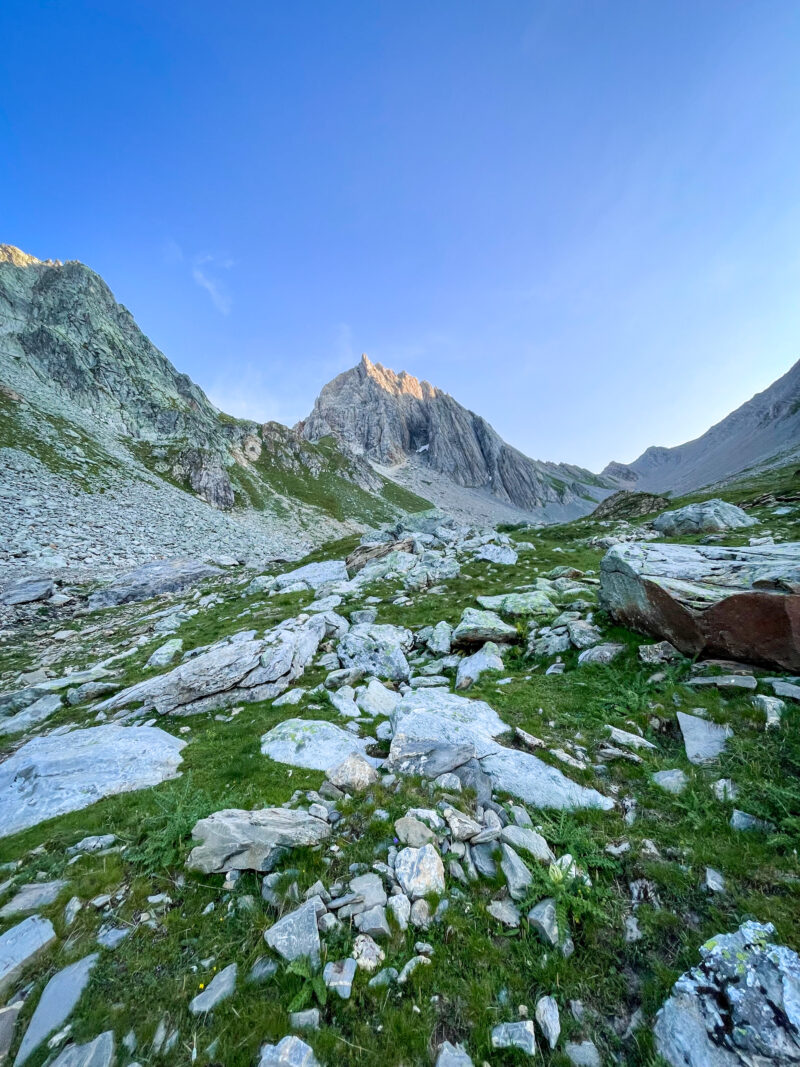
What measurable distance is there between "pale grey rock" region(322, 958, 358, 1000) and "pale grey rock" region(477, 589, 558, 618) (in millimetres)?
13479

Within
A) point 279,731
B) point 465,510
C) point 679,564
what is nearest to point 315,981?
point 279,731

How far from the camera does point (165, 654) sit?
1675 centimetres

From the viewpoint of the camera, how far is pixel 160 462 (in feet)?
235

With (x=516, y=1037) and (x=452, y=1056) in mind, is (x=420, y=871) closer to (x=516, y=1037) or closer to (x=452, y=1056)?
(x=452, y=1056)

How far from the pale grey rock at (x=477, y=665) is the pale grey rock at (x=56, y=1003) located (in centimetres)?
972

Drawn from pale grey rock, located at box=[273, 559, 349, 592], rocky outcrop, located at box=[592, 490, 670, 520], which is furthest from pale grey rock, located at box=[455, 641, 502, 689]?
rocky outcrop, located at box=[592, 490, 670, 520]

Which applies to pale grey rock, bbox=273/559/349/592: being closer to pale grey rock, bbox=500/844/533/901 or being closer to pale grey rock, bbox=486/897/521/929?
pale grey rock, bbox=500/844/533/901

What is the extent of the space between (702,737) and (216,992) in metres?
9.35

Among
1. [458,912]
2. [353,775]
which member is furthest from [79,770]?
[458,912]

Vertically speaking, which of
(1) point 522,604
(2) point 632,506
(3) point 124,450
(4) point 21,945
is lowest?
(1) point 522,604

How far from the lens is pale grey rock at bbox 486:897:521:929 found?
505 cm

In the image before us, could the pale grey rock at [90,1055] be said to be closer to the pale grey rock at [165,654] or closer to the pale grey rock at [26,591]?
the pale grey rock at [165,654]

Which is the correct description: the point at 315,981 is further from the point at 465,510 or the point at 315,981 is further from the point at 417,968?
the point at 465,510

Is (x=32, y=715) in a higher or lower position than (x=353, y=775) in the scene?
higher
